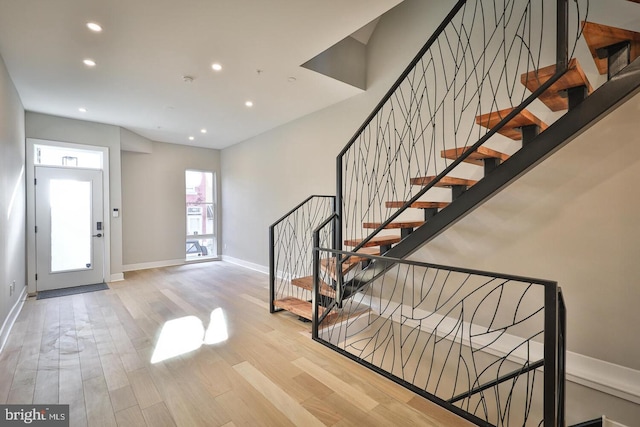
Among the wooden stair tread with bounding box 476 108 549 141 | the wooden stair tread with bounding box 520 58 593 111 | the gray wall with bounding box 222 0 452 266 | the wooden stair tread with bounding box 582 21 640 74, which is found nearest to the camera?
the wooden stair tread with bounding box 582 21 640 74

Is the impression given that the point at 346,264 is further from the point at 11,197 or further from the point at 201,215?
the point at 201,215

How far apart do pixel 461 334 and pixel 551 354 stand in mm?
823

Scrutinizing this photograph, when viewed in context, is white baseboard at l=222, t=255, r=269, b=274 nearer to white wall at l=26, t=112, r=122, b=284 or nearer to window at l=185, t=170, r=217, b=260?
window at l=185, t=170, r=217, b=260

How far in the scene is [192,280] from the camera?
5.43 meters

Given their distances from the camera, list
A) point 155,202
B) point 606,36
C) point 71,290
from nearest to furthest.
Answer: point 606,36
point 71,290
point 155,202

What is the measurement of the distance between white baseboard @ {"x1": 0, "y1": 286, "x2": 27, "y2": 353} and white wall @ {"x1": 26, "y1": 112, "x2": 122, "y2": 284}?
0.57m

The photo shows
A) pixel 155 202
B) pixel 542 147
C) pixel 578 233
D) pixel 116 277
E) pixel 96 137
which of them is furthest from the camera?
pixel 155 202

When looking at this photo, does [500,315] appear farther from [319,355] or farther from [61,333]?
[61,333]

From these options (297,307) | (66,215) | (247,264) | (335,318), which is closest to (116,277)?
(66,215)

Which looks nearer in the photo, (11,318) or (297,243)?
(11,318)

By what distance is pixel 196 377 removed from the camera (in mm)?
2295

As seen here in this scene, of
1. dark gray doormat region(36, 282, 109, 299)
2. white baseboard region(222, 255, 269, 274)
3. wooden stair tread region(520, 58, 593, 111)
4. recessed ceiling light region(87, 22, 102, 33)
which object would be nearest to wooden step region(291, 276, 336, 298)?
white baseboard region(222, 255, 269, 274)

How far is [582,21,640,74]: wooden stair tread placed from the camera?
1.61 metres

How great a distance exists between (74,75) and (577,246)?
5.70 metres
